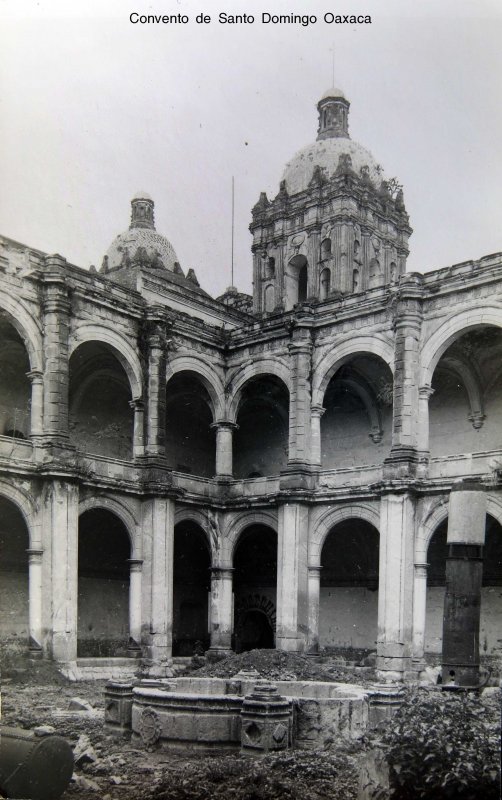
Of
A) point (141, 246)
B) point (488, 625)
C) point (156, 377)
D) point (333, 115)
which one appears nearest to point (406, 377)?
point (156, 377)

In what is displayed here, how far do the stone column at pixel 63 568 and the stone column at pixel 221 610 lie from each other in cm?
527

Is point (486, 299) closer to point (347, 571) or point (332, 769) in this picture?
point (347, 571)

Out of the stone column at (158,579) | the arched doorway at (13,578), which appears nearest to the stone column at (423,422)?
the stone column at (158,579)

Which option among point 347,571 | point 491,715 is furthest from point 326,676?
point 491,715

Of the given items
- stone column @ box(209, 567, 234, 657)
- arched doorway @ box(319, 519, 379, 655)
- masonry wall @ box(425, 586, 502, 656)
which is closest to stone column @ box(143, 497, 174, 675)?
stone column @ box(209, 567, 234, 657)

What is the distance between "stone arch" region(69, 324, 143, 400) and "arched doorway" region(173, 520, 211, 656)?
555 cm

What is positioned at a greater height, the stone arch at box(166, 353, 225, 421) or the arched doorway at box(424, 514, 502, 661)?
the stone arch at box(166, 353, 225, 421)

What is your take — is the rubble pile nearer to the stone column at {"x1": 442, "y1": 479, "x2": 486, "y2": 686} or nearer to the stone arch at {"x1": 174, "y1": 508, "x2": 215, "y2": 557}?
the stone arch at {"x1": 174, "y1": 508, "x2": 215, "y2": 557}

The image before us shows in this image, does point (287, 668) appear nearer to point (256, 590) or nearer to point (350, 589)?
point (350, 589)

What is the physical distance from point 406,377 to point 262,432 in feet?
28.3

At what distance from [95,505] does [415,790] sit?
13.4 metres

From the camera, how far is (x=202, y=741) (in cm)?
1122

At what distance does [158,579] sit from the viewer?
20.7 metres

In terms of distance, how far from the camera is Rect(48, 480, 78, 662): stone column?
59.2 feet
